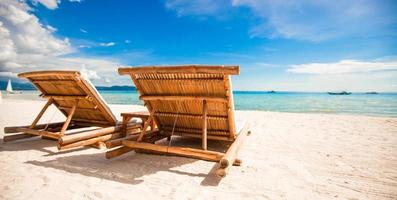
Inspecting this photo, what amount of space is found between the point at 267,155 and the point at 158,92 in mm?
2440

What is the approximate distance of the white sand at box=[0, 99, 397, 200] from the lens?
8.32 feet

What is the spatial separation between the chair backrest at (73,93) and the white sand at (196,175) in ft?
3.08

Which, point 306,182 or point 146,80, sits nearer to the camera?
point 306,182

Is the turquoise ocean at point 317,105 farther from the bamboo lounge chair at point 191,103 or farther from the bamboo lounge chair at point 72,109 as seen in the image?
the bamboo lounge chair at point 72,109

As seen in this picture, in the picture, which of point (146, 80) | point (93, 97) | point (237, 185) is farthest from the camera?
point (93, 97)

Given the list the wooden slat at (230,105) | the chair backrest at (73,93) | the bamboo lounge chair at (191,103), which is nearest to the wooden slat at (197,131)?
the bamboo lounge chair at (191,103)

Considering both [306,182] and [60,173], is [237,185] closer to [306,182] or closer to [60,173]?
[306,182]

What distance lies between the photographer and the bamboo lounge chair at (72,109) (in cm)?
398


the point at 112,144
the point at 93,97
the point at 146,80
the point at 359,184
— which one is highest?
the point at 146,80

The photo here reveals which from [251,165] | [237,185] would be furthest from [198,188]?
[251,165]

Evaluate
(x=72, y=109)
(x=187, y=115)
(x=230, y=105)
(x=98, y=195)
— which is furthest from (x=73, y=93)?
(x=230, y=105)

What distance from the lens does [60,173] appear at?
303 centimetres

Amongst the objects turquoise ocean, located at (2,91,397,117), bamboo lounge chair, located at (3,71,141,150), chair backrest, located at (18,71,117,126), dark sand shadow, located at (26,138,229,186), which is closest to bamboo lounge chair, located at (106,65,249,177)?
dark sand shadow, located at (26,138,229,186)

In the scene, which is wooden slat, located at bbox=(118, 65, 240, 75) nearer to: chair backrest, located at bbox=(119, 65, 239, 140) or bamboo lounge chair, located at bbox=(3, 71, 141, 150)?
chair backrest, located at bbox=(119, 65, 239, 140)
